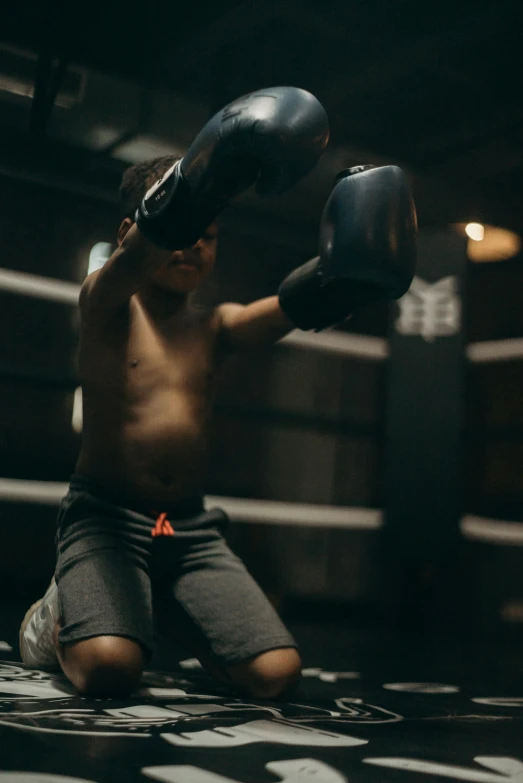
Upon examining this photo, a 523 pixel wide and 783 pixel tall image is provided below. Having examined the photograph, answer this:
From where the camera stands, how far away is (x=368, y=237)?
128 centimetres

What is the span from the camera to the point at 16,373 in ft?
9.33

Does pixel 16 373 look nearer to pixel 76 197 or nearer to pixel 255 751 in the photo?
pixel 76 197

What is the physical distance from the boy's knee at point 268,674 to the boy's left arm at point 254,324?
1.90ft

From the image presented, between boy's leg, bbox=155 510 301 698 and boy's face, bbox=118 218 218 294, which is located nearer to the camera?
boy's leg, bbox=155 510 301 698

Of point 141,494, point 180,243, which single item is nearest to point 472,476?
point 141,494

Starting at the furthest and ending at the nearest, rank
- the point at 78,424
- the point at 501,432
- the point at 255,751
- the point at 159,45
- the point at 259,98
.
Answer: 1. the point at 501,432
2. the point at 78,424
3. the point at 159,45
4. the point at 259,98
5. the point at 255,751

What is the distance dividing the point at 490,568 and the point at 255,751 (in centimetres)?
215

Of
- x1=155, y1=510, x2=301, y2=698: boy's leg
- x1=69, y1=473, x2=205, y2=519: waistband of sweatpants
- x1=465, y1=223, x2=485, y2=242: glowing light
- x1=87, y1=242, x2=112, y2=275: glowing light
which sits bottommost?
x1=155, y1=510, x2=301, y2=698: boy's leg

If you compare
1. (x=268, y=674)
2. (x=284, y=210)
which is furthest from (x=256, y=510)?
(x=268, y=674)

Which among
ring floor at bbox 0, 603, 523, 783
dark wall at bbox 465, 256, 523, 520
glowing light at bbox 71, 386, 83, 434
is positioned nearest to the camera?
ring floor at bbox 0, 603, 523, 783

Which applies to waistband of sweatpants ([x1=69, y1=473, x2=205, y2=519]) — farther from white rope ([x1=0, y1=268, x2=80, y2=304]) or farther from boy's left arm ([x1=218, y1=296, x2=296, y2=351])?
A: white rope ([x1=0, y1=268, x2=80, y2=304])

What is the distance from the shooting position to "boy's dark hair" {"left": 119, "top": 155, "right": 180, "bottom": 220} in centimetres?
163

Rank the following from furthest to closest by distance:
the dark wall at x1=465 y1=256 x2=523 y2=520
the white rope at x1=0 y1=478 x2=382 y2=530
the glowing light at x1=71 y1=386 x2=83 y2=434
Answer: the dark wall at x1=465 y1=256 x2=523 y2=520
the glowing light at x1=71 y1=386 x2=83 y2=434
the white rope at x1=0 y1=478 x2=382 y2=530

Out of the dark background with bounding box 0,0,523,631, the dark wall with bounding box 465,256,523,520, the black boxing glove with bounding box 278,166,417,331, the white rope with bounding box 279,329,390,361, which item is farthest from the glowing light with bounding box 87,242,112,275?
the black boxing glove with bounding box 278,166,417,331
